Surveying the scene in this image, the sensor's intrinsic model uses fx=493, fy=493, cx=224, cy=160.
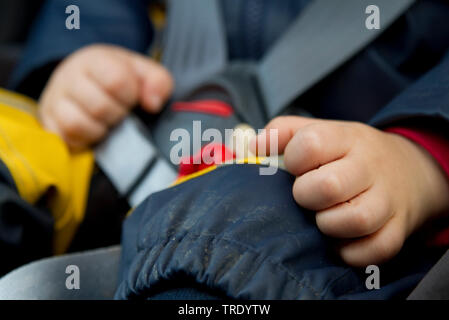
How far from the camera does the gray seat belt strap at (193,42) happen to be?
760 mm

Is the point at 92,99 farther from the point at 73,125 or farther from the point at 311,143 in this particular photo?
the point at 311,143

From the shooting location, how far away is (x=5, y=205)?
516 mm

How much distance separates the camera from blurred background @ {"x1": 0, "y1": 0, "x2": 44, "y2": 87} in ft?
3.06

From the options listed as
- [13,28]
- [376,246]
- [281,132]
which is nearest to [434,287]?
[376,246]

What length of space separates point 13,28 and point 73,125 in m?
0.42

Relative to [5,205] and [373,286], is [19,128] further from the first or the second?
[373,286]

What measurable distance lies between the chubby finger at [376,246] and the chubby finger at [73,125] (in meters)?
0.41

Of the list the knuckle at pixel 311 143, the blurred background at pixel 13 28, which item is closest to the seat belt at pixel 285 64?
the knuckle at pixel 311 143

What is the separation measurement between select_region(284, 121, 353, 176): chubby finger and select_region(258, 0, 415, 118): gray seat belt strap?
0.71 ft

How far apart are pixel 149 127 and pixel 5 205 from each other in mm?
310

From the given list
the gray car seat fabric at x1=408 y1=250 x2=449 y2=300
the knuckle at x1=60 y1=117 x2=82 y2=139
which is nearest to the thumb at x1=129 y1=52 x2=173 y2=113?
the knuckle at x1=60 y1=117 x2=82 y2=139

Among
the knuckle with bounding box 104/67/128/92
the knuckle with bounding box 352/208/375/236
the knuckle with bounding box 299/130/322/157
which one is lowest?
the knuckle with bounding box 352/208/375/236

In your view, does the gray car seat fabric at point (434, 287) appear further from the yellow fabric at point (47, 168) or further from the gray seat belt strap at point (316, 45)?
the yellow fabric at point (47, 168)

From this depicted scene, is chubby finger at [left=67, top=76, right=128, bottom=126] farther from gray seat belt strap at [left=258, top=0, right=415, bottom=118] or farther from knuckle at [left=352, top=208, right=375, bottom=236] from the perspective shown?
knuckle at [left=352, top=208, right=375, bottom=236]
